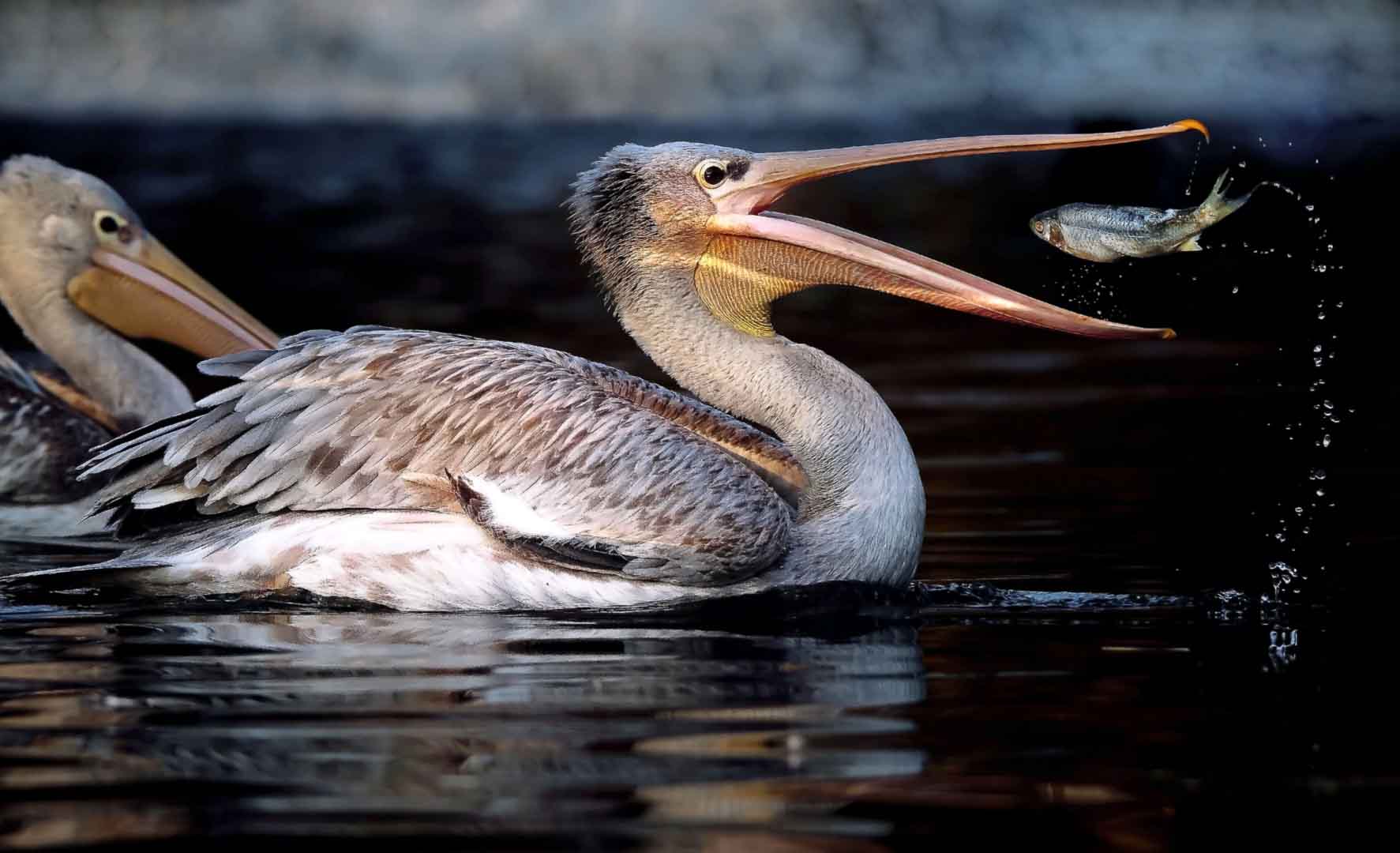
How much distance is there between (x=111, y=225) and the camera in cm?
931

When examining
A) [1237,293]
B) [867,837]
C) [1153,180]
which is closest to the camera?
[867,837]

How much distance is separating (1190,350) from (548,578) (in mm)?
7083

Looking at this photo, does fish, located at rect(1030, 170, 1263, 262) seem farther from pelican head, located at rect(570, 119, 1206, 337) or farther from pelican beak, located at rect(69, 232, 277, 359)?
pelican beak, located at rect(69, 232, 277, 359)

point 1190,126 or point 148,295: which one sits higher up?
point 1190,126

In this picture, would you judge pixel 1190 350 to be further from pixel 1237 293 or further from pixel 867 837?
pixel 867 837

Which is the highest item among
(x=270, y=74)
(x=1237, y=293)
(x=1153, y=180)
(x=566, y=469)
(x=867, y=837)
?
(x=270, y=74)

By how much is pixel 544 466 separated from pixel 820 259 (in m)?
1.06

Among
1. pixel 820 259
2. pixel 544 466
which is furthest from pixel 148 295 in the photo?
pixel 820 259

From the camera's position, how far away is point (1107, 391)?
11.3 m

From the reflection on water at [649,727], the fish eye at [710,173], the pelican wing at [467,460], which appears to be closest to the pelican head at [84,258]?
the pelican wing at [467,460]

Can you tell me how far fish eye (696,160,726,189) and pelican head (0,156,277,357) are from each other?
2.92 m

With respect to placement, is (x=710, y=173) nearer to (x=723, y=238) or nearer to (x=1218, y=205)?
(x=723, y=238)

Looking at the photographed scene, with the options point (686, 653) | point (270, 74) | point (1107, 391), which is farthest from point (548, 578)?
point (270, 74)

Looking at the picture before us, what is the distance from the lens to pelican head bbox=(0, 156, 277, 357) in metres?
9.25
